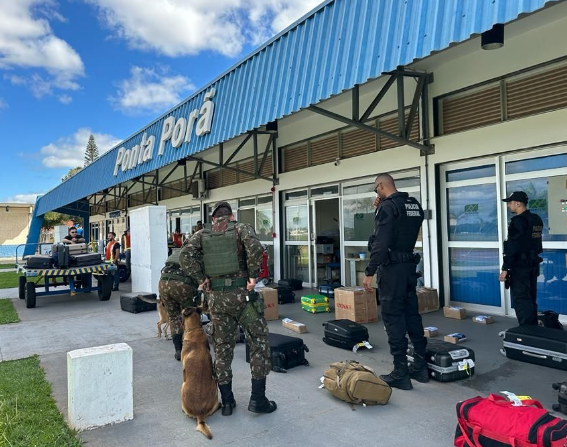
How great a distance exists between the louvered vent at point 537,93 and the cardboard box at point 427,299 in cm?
294

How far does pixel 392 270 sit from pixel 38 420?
3.17 m

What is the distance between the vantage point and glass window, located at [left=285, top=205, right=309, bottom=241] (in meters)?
10.3

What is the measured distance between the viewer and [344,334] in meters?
5.00

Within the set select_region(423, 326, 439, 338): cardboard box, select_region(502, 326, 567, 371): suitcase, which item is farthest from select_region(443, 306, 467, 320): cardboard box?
select_region(502, 326, 567, 371): suitcase

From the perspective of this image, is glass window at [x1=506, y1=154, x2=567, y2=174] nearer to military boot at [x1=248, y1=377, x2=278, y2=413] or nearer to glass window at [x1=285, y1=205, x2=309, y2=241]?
glass window at [x1=285, y1=205, x2=309, y2=241]

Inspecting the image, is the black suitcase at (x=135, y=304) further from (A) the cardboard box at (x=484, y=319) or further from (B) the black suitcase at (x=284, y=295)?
(A) the cardboard box at (x=484, y=319)

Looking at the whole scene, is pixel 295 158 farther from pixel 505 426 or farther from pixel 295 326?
pixel 505 426

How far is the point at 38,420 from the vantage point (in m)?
3.27

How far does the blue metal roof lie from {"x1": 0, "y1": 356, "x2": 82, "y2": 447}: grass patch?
4374 mm

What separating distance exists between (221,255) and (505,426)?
7.38 ft

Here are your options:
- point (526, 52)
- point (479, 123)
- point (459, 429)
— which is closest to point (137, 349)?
point (459, 429)

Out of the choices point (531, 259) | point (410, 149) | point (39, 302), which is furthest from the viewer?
point (39, 302)

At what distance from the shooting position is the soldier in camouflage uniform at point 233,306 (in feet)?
11.0

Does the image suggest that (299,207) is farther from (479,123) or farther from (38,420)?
(38,420)
